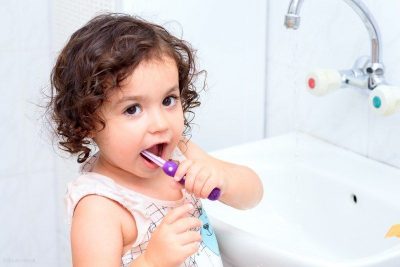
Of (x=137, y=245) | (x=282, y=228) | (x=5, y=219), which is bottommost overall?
(x=5, y=219)

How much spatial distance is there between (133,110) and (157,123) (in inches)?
1.6

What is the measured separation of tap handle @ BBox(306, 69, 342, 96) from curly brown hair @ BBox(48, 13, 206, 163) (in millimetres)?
360

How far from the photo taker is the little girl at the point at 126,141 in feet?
3.10

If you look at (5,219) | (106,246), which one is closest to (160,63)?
(106,246)

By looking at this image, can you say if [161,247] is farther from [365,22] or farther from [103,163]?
[365,22]

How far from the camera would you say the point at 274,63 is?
162 cm

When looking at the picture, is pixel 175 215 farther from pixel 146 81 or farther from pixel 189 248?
pixel 146 81

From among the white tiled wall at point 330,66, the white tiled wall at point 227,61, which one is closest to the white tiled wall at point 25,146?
the white tiled wall at point 227,61

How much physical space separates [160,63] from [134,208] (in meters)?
0.22

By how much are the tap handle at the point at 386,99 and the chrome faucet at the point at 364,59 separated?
2.1 inches

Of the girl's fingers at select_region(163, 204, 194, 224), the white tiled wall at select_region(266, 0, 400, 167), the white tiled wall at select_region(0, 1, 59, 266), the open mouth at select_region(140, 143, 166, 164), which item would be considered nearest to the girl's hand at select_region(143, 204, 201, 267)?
the girl's fingers at select_region(163, 204, 194, 224)

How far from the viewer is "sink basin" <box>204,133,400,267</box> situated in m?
1.26

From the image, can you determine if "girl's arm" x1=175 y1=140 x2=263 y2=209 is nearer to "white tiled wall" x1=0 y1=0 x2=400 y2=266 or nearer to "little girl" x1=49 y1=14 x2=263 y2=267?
"little girl" x1=49 y1=14 x2=263 y2=267

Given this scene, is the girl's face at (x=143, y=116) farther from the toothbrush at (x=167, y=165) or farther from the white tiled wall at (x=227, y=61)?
the white tiled wall at (x=227, y=61)
